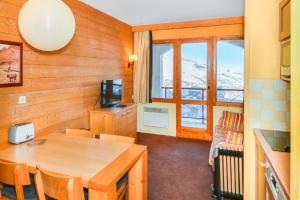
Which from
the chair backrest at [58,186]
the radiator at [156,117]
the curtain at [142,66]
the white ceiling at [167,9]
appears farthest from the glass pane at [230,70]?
the chair backrest at [58,186]

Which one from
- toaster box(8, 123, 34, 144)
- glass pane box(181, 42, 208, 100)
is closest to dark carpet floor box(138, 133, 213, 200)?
glass pane box(181, 42, 208, 100)

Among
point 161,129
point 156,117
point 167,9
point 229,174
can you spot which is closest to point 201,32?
point 167,9

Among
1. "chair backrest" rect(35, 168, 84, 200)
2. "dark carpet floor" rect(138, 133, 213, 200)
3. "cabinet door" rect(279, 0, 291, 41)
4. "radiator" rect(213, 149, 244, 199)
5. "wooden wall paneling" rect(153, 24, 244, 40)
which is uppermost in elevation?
"wooden wall paneling" rect(153, 24, 244, 40)

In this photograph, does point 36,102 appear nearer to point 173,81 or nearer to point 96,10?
point 96,10

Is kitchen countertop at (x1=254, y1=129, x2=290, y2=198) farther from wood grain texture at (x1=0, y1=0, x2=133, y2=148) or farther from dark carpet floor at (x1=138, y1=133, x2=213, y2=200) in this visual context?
wood grain texture at (x1=0, y1=0, x2=133, y2=148)

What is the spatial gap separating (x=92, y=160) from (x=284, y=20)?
186 centimetres

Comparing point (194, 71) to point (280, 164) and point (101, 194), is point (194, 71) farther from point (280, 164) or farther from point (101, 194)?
point (101, 194)

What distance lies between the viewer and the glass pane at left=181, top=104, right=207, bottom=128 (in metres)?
4.69

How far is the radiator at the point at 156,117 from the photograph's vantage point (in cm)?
482

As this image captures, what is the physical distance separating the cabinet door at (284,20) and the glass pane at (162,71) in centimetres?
309

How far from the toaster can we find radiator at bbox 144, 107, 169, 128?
2.96m

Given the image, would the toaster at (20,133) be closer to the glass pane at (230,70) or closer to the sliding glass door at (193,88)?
the sliding glass door at (193,88)

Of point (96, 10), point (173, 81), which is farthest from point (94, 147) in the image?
point (173, 81)

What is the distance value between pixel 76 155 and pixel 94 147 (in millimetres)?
205
